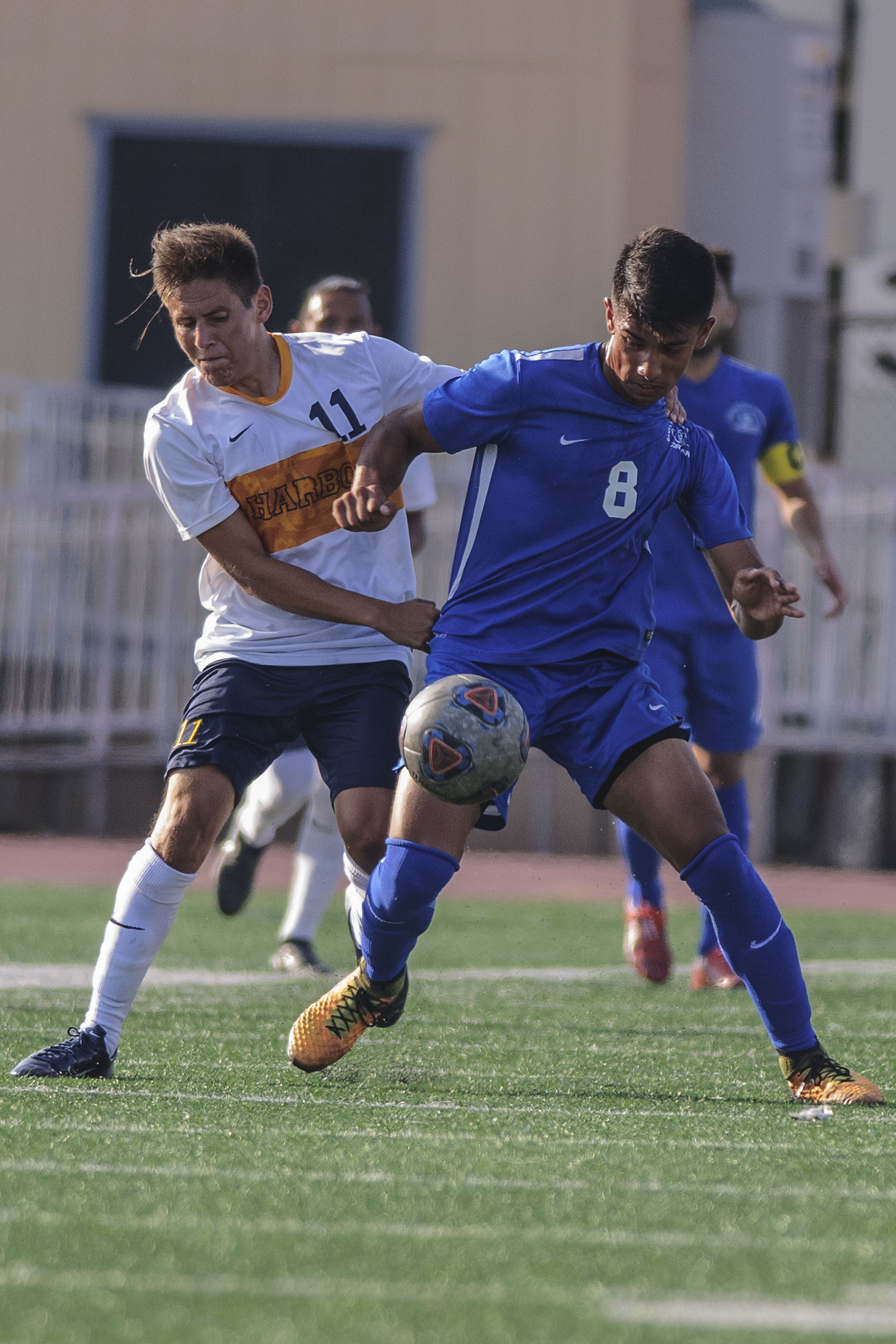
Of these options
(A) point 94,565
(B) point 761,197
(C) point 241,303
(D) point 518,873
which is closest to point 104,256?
(A) point 94,565

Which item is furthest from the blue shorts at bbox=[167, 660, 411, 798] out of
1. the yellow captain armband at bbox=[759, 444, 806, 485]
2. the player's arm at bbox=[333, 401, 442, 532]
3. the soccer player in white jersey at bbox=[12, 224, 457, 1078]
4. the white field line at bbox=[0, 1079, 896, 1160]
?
the yellow captain armband at bbox=[759, 444, 806, 485]

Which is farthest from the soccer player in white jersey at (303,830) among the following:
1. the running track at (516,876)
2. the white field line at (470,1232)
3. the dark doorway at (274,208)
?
the dark doorway at (274,208)

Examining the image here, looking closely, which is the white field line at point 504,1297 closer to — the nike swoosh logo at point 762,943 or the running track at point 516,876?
the nike swoosh logo at point 762,943

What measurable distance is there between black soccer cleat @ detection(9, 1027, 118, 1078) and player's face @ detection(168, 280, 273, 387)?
1.64 meters

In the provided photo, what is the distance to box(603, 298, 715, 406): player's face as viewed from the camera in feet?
14.3

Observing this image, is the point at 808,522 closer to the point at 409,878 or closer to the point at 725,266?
the point at 725,266

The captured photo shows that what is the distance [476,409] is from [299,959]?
10.3 ft

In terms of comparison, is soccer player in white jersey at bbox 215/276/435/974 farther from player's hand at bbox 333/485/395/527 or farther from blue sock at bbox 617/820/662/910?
player's hand at bbox 333/485/395/527

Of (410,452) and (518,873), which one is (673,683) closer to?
(410,452)

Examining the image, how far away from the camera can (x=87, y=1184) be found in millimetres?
3412

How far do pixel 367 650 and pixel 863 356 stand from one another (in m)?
12.6

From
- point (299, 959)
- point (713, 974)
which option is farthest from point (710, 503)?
point (299, 959)

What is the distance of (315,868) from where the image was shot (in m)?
7.09

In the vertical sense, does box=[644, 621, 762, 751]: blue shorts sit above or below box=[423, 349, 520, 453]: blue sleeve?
below
